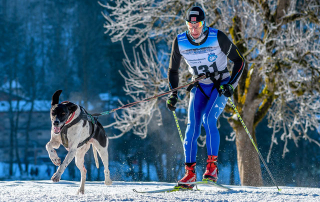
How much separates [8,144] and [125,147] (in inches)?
413

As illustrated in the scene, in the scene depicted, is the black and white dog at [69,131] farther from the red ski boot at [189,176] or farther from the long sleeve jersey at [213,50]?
the long sleeve jersey at [213,50]

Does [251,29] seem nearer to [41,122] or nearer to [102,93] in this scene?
[102,93]

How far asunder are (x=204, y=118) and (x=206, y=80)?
523mm

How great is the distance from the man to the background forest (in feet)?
68.7

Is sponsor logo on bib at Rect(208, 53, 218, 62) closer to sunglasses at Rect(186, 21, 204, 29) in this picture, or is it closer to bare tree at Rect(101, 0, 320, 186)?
sunglasses at Rect(186, 21, 204, 29)

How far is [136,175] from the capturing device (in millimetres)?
27781

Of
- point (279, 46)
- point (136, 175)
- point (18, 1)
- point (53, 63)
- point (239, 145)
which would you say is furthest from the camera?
point (18, 1)

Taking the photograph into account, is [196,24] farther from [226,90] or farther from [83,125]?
[83,125]

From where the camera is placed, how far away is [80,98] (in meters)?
30.9

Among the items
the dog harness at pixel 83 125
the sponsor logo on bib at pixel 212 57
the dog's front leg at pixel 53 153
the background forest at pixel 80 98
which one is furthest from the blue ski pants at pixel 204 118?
the background forest at pixel 80 98

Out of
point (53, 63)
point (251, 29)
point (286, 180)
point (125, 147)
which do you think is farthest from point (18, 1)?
point (251, 29)

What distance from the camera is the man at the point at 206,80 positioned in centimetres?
491

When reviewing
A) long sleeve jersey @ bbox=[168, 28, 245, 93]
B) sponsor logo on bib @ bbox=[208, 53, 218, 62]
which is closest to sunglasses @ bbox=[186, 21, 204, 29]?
long sleeve jersey @ bbox=[168, 28, 245, 93]

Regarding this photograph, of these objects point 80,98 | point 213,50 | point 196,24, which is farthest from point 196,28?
point 80,98
